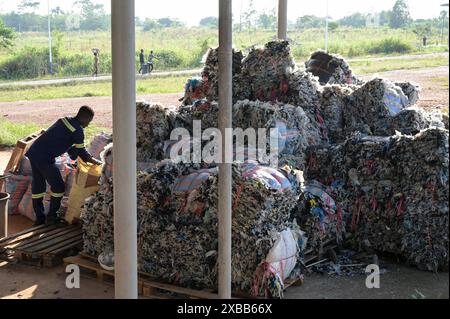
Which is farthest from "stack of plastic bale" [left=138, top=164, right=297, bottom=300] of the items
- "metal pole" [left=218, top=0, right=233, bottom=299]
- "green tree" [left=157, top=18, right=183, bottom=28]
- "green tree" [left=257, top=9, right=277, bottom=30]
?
"green tree" [left=157, top=18, right=183, bottom=28]

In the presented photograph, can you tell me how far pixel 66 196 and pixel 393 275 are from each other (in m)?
4.53

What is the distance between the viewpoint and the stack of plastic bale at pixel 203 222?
6090mm

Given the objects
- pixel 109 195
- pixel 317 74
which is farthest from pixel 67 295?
pixel 317 74

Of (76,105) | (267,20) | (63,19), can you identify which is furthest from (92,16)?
(76,105)

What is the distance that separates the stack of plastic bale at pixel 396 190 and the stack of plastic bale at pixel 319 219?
0.49 ft

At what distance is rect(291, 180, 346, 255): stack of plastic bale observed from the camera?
23.1 ft

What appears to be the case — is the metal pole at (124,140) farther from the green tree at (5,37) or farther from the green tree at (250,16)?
the green tree at (250,16)

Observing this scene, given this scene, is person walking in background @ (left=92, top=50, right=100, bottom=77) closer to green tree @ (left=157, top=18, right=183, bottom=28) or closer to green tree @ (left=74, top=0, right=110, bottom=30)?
green tree @ (left=74, top=0, right=110, bottom=30)

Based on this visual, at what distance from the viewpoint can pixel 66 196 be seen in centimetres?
878

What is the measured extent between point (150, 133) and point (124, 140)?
3551 millimetres

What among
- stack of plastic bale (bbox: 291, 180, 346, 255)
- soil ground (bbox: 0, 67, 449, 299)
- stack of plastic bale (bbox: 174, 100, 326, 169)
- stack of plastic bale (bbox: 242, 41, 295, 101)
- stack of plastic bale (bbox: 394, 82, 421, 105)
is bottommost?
soil ground (bbox: 0, 67, 449, 299)

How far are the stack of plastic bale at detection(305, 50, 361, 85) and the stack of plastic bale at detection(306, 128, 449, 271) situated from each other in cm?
314
